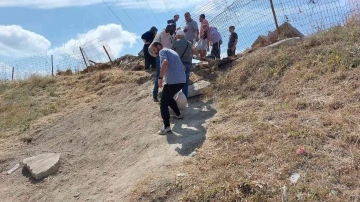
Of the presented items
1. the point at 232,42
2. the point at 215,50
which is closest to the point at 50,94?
the point at 215,50

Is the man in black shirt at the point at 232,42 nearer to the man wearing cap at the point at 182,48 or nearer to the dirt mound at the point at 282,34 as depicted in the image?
the dirt mound at the point at 282,34

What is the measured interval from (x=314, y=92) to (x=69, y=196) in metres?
4.26

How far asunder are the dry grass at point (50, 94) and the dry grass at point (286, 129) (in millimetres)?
4122

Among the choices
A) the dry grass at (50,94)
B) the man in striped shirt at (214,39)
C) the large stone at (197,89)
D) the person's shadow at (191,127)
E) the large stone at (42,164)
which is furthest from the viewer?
the dry grass at (50,94)

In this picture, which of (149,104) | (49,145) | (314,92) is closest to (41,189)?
(49,145)

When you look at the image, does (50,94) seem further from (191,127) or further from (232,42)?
(191,127)

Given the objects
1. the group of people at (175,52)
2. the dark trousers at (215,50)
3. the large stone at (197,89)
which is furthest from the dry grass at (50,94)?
the large stone at (197,89)

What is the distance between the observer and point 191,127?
271 inches

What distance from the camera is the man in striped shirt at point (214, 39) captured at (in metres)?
9.82

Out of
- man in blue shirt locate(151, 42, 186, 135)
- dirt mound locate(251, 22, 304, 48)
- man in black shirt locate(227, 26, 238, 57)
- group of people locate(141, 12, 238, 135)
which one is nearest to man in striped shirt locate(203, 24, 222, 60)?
group of people locate(141, 12, 238, 135)

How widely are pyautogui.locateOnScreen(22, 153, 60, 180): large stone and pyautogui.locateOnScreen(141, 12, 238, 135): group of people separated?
1959 mm

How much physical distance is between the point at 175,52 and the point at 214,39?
327cm

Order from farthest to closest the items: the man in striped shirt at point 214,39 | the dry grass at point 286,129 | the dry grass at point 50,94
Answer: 1. the dry grass at point 50,94
2. the man in striped shirt at point 214,39
3. the dry grass at point 286,129

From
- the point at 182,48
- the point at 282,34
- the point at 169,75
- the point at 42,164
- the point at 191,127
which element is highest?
the point at 182,48
